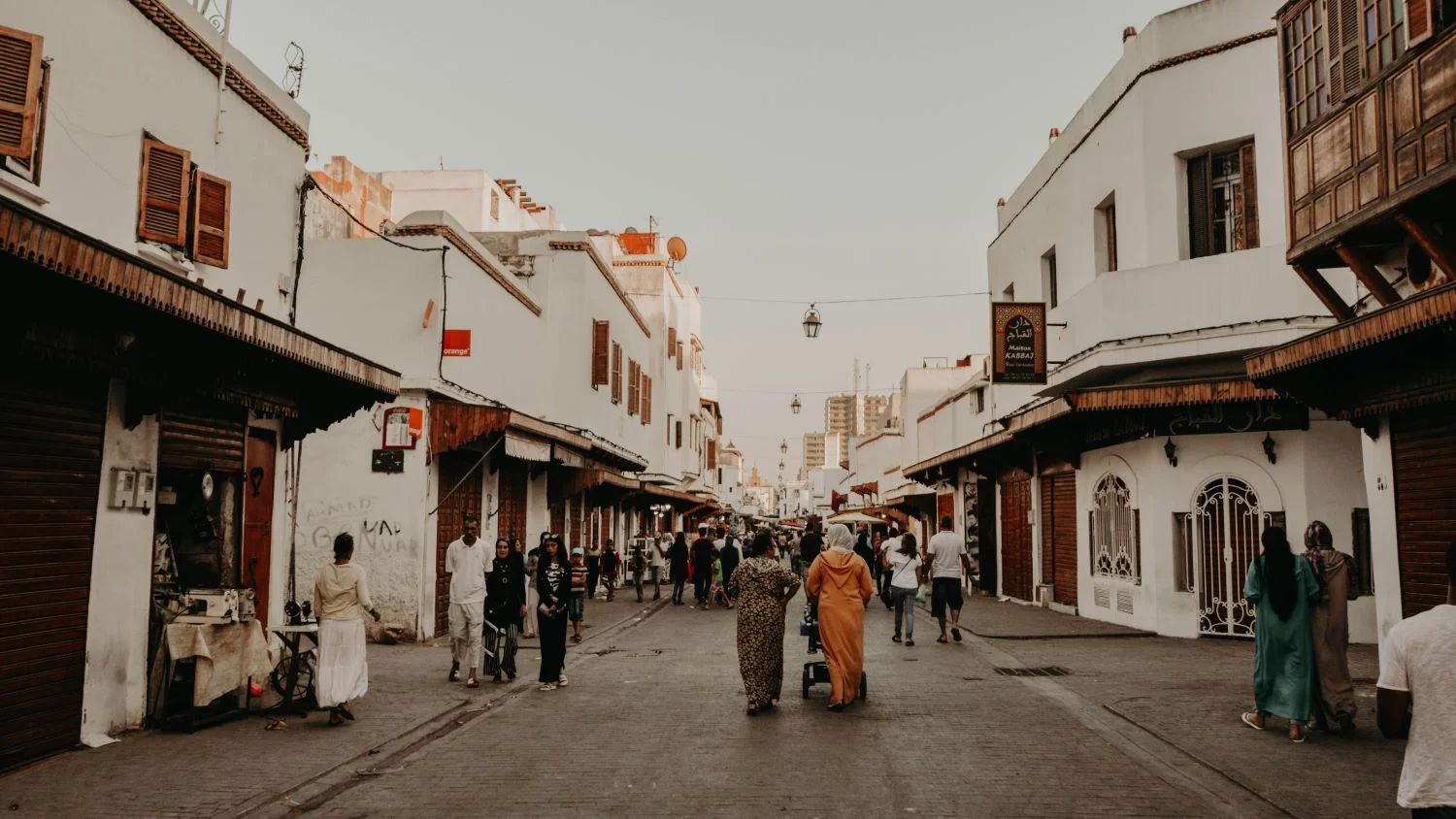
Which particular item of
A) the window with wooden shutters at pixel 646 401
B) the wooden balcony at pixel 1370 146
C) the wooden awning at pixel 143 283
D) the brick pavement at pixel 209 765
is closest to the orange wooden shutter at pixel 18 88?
the wooden awning at pixel 143 283

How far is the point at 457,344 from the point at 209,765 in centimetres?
999

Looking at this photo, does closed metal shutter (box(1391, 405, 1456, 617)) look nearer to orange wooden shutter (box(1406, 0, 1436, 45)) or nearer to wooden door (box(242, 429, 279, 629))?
orange wooden shutter (box(1406, 0, 1436, 45))

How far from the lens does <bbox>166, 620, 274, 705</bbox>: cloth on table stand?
9.01m

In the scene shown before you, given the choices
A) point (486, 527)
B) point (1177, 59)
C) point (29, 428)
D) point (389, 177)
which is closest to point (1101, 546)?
point (1177, 59)

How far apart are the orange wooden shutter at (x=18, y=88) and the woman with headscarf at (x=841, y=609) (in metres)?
7.13

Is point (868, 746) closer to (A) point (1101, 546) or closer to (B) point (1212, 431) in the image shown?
(B) point (1212, 431)

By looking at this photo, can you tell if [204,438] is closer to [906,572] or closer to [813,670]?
[813,670]

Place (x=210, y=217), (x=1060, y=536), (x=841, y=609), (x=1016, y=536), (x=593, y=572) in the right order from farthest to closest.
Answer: (x=593, y=572) < (x=1016, y=536) < (x=1060, y=536) < (x=210, y=217) < (x=841, y=609)

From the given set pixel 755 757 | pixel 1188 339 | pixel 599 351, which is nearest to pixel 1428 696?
pixel 755 757

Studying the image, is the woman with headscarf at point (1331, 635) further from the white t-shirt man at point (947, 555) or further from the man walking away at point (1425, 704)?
the white t-shirt man at point (947, 555)

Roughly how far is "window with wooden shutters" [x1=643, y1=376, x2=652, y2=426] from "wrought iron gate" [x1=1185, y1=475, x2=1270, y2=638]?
72.3ft

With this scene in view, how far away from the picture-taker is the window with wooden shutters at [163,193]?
32.6 feet

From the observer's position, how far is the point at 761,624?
33.4 ft

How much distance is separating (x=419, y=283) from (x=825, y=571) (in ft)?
30.2
